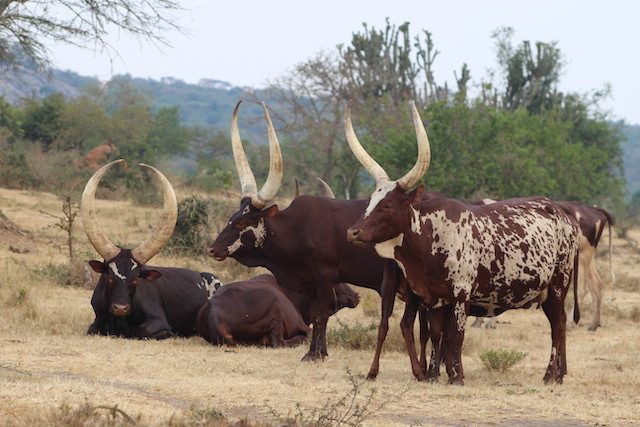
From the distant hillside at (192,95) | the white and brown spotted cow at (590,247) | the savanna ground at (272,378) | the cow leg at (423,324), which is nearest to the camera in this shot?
the savanna ground at (272,378)

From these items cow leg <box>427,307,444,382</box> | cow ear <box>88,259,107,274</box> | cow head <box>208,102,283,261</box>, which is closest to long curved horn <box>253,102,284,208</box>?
cow head <box>208,102,283,261</box>

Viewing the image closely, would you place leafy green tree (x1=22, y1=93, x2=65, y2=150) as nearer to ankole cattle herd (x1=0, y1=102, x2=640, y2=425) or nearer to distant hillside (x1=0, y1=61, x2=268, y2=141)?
ankole cattle herd (x1=0, y1=102, x2=640, y2=425)

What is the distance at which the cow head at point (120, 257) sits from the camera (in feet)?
38.0

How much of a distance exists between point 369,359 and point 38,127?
28.5 metres

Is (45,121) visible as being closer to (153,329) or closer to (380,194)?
(153,329)

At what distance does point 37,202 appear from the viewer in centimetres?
2464

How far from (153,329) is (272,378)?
2833 millimetres

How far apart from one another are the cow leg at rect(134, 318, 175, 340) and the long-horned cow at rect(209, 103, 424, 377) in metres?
1.53

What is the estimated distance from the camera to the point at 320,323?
35.3 feet

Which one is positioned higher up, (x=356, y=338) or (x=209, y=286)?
(x=209, y=286)

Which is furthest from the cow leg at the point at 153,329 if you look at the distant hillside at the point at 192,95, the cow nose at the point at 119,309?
the distant hillside at the point at 192,95

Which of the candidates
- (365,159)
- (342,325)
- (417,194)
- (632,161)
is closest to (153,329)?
(342,325)

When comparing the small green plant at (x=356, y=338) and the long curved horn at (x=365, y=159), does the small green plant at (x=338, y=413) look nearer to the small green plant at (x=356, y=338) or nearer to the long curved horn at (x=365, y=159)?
the long curved horn at (x=365, y=159)

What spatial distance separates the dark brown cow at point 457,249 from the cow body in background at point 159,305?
337 centimetres
